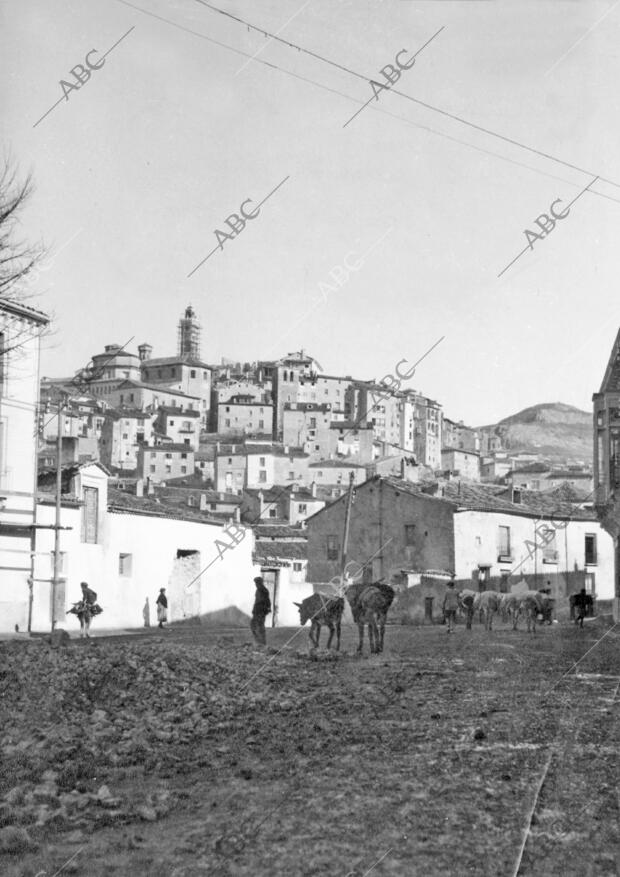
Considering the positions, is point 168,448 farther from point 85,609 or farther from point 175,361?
point 85,609

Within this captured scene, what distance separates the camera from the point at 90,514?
3206 centimetres

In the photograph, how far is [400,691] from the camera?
39.5 feet

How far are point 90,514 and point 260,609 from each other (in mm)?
13562

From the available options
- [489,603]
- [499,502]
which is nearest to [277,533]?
[499,502]

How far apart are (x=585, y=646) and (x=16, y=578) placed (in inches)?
587

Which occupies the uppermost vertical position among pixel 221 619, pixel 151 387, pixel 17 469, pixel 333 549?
pixel 151 387

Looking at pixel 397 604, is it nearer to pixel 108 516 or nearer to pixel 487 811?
pixel 108 516

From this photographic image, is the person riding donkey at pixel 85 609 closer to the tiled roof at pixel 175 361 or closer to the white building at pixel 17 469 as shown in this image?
the white building at pixel 17 469

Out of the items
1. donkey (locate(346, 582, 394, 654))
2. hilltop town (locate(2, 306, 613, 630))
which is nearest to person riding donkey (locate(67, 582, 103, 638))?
hilltop town (locate(2, 306, 613, 630))

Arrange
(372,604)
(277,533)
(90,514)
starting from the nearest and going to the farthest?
(372,604), (90,514), (277,533)

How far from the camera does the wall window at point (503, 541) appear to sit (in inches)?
1861

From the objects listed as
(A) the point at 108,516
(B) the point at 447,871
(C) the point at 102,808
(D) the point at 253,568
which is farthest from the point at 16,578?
(B) the point at 447,871

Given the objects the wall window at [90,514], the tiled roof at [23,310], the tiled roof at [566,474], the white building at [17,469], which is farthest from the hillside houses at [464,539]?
the tiled roof at [566,474]

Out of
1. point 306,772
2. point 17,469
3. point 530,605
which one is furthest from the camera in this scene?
point 17,469
